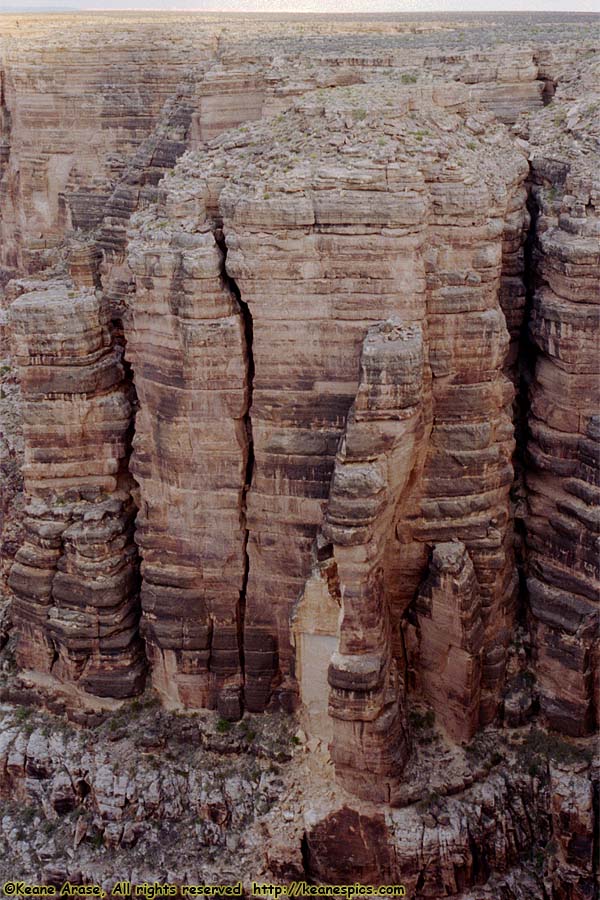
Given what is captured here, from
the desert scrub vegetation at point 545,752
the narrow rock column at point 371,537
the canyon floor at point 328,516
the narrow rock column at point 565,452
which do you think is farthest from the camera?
the desert scrub vegetation at point 545,752

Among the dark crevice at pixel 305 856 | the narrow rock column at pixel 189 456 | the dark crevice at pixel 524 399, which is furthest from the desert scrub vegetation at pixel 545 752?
the narrow rock column at pixel 189 456

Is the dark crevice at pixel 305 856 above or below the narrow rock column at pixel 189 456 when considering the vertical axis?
below

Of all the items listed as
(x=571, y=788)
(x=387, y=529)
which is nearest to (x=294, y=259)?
(x=387, y=529)

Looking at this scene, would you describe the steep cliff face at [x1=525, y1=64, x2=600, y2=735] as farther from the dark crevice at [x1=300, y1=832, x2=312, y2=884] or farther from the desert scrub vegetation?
the dark crevice at [x1=300, y1=832, x2=312, y2=884]

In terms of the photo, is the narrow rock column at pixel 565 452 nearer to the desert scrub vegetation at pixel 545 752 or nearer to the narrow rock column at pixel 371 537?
the desert scrub vegetation at pixel 545 752

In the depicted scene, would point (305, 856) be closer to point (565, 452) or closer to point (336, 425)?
point (336, 425)

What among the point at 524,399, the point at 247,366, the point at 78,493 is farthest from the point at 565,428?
the point at 78,493

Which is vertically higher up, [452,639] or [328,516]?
[328,516]
